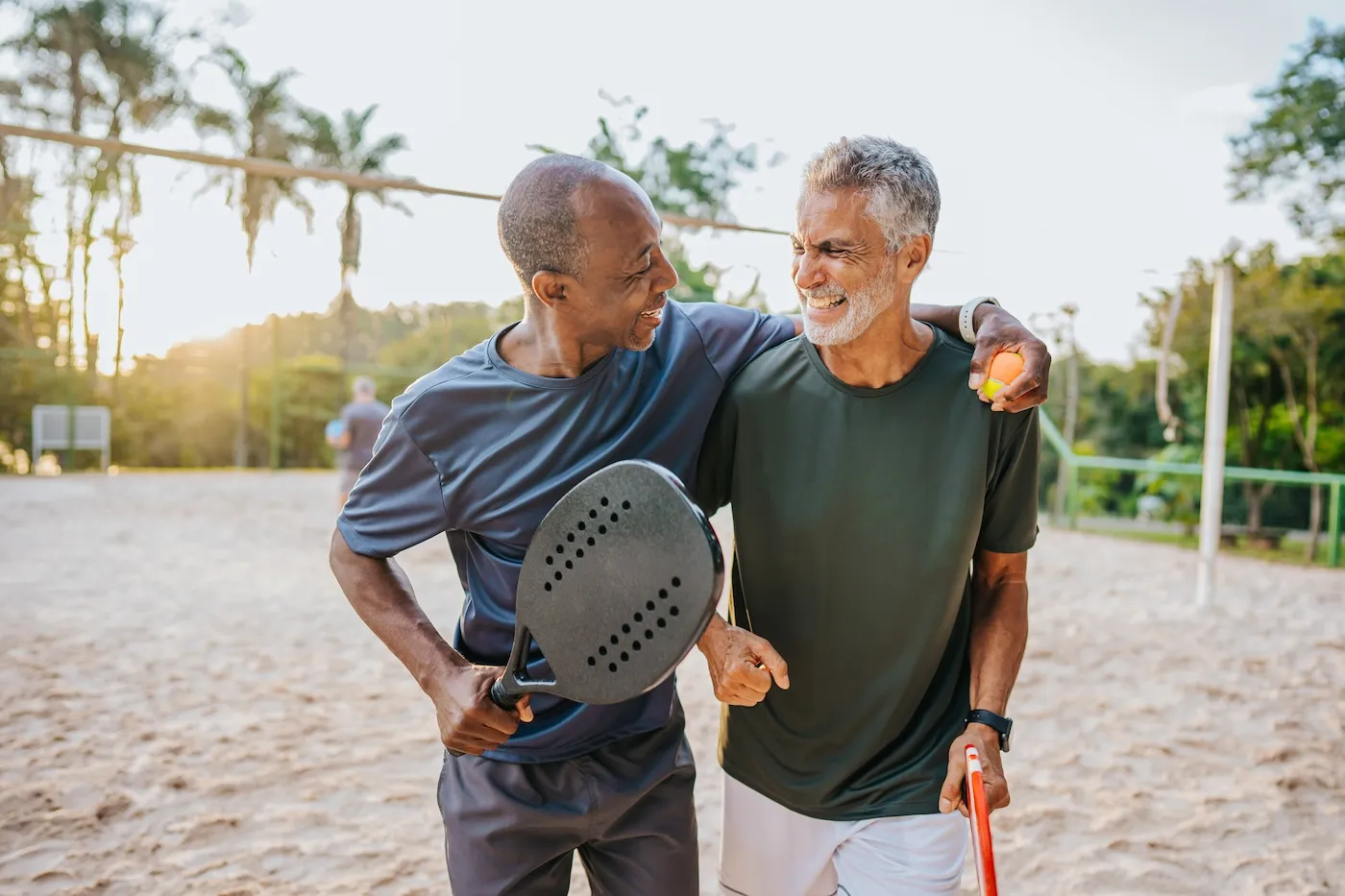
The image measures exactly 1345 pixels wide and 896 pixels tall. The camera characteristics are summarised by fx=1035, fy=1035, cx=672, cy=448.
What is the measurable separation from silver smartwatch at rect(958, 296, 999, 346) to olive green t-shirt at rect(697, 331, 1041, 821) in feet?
0.15

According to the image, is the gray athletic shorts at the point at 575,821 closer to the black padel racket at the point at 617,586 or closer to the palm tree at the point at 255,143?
the black padel racket at the point at 617,586

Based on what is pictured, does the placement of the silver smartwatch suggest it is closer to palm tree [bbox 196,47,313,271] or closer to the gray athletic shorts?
the gray athletic shorts

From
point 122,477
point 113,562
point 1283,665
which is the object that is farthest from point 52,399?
point 1283,665

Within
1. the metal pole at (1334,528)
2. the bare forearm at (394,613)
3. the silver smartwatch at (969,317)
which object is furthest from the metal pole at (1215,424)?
the bare forearm at (394,613)

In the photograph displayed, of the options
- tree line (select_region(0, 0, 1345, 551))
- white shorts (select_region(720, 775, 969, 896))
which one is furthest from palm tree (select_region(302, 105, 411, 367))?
white shorts (select_region(720, 775, 969, 896))

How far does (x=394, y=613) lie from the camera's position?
1.67 meters

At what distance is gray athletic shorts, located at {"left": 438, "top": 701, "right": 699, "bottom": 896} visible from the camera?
1756mm

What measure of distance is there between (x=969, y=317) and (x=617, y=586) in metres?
1.03

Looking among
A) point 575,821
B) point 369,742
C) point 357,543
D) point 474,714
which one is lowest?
point 369,742

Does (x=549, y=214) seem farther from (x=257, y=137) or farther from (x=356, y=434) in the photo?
(x=257, y=137)

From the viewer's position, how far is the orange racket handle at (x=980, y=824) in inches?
59.6

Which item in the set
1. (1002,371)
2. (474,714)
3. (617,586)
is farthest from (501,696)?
(1002,371)

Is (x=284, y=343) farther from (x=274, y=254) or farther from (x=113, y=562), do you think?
(x=113, y=562)

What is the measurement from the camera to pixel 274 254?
2408 cm
